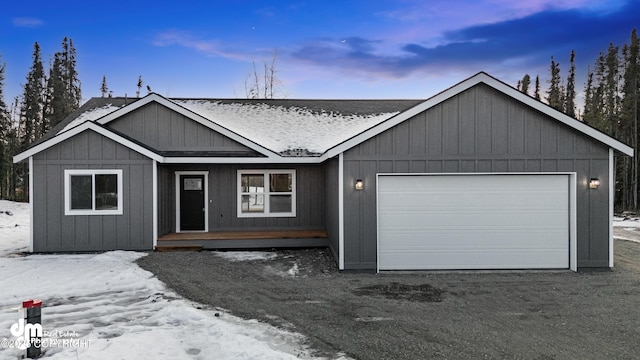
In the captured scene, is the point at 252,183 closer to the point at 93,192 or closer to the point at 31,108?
the point at 93,192

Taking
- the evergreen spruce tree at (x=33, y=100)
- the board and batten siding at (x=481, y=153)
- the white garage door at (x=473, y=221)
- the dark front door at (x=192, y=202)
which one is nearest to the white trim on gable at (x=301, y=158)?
the board and batten siding at (x=481, y=153)

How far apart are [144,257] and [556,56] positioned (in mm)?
43164

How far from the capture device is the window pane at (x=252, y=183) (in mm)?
12109

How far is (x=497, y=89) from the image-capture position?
8.26m

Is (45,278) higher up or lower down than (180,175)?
lower down

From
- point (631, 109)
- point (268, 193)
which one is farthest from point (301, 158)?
point (631, 109)

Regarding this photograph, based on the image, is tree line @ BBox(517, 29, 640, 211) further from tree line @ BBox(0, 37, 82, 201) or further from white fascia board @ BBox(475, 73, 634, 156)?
tree line @ BBox(0, 37, 82, 201)

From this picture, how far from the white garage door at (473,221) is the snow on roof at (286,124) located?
3.80m

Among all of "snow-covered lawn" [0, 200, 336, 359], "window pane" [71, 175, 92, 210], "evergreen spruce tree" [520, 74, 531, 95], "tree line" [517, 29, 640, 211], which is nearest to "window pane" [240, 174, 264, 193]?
"window pane" [71, 175, 92, 210]

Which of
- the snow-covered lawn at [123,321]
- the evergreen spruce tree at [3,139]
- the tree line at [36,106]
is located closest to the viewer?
the snow-covered lawn at [123,321]

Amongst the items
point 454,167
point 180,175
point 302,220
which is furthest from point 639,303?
point 180,175

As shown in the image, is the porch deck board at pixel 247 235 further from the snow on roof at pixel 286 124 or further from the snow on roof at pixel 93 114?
the snow on roof at pixel 93 114

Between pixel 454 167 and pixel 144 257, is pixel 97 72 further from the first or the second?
pixel 454 167

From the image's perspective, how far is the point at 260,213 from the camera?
12.1 metres
